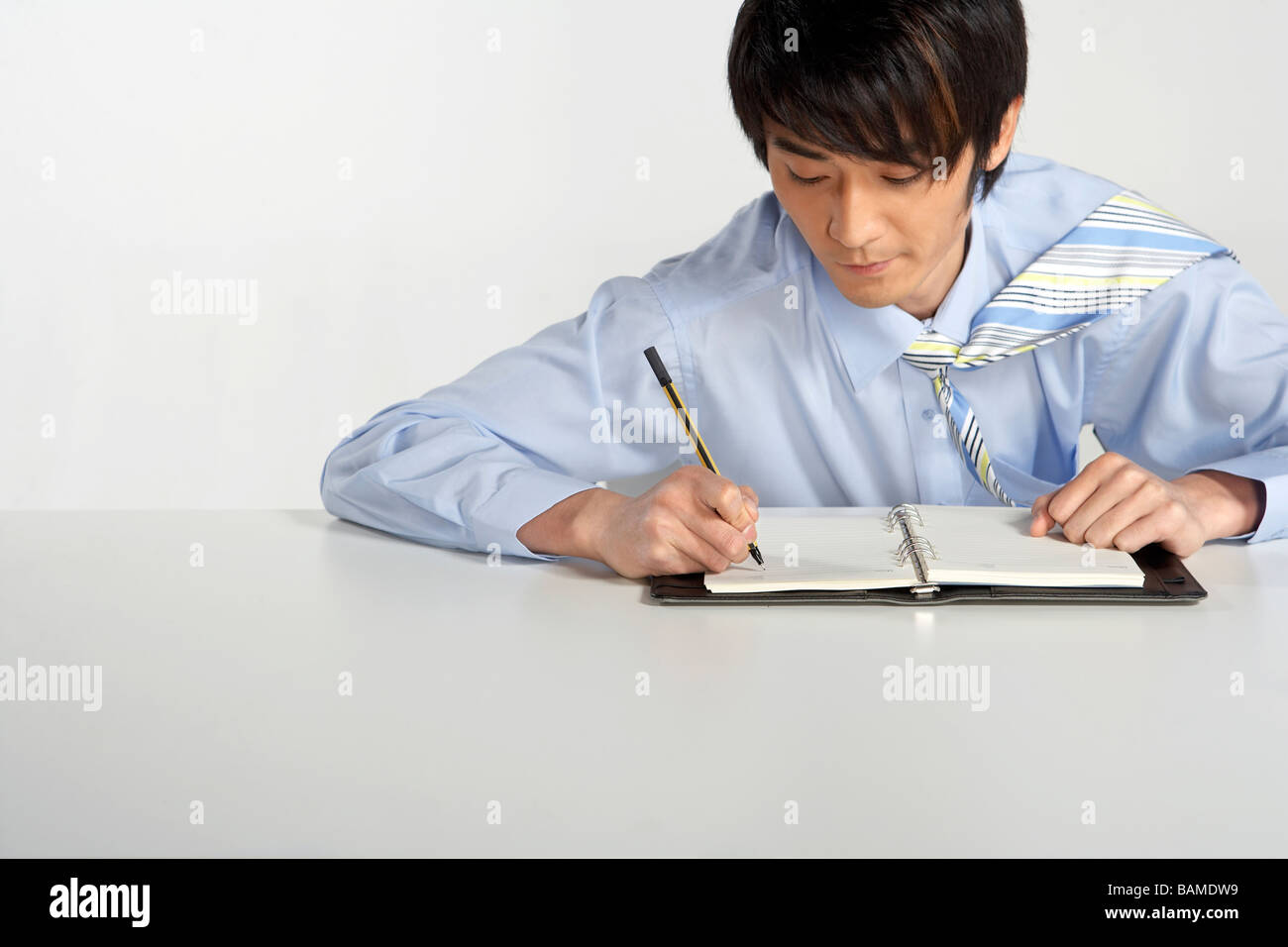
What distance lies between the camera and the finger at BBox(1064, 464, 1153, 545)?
1.18 metres

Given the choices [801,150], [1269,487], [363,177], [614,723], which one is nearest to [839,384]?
[801,150]

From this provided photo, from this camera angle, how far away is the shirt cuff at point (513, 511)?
4.15 feet

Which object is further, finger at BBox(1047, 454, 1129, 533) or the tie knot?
the tie knot

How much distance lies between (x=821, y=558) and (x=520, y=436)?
452 millimetres

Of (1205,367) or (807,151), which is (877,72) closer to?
(807,151)

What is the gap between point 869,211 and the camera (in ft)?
4.09

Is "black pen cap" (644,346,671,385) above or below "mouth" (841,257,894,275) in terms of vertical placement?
below

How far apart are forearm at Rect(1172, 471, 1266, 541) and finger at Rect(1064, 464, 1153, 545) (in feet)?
0.32

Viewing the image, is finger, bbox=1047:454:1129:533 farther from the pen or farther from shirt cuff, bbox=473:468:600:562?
shirt cuff, bbox=473:468:600:562

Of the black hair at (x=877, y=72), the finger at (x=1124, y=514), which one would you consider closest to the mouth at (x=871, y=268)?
the black hair at (x=877, y=72)

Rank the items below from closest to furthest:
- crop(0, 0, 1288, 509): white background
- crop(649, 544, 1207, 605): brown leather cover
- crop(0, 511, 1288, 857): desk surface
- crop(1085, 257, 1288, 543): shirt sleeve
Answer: crop(0, 511, 1288, 857): desk surface → crop(649, 544, 1207, 605): brown leather cover → crop(1085, 257, 1288, 543): shirt sleeve → crop(0, 0, 1288, 509): white background

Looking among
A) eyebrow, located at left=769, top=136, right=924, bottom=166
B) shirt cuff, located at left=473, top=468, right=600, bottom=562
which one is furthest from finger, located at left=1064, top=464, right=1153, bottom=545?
shirt cuff, located at left=473, top=468, right=600, bottom=562
